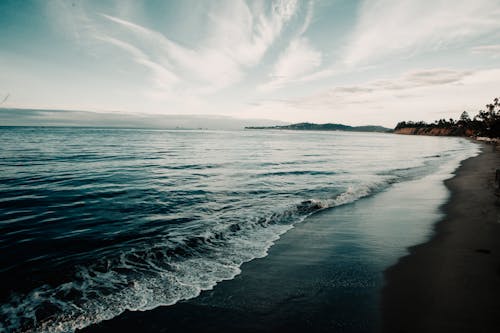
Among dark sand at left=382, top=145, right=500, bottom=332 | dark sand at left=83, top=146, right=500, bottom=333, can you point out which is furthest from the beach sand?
dark sand at left=382, top=145, right=500, bottom=332

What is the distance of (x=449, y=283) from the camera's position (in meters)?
5.44

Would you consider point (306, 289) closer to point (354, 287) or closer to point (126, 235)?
point (354, 287)

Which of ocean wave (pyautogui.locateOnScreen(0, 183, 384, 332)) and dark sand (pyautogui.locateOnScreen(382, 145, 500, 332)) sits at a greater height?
dark sand (pyautogui.locateOnScreen(382, 145, 500, 332))

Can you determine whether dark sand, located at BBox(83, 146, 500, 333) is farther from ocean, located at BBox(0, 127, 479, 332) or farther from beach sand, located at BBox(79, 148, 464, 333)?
ocean, located at BBox(0, 127, 479, 332)

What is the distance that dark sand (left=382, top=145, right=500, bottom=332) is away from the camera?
422 cm

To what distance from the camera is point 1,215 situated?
32.3 feet

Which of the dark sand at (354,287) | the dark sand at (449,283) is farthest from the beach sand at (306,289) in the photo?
the dark sand at (449,283)

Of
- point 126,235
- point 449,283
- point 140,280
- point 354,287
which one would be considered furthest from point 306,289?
point 126,235

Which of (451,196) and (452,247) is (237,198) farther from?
(451,196)

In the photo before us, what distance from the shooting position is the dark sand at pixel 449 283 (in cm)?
422

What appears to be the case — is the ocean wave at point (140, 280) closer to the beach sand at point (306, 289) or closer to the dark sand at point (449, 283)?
the beach sand at point (306, 289)

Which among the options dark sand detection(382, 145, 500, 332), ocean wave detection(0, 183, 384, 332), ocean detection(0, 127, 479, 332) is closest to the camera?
dark sand detection(382, 145, 500, 332)

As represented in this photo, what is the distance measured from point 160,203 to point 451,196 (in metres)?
14.5

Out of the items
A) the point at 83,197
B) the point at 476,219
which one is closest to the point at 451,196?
the point at 476,219
